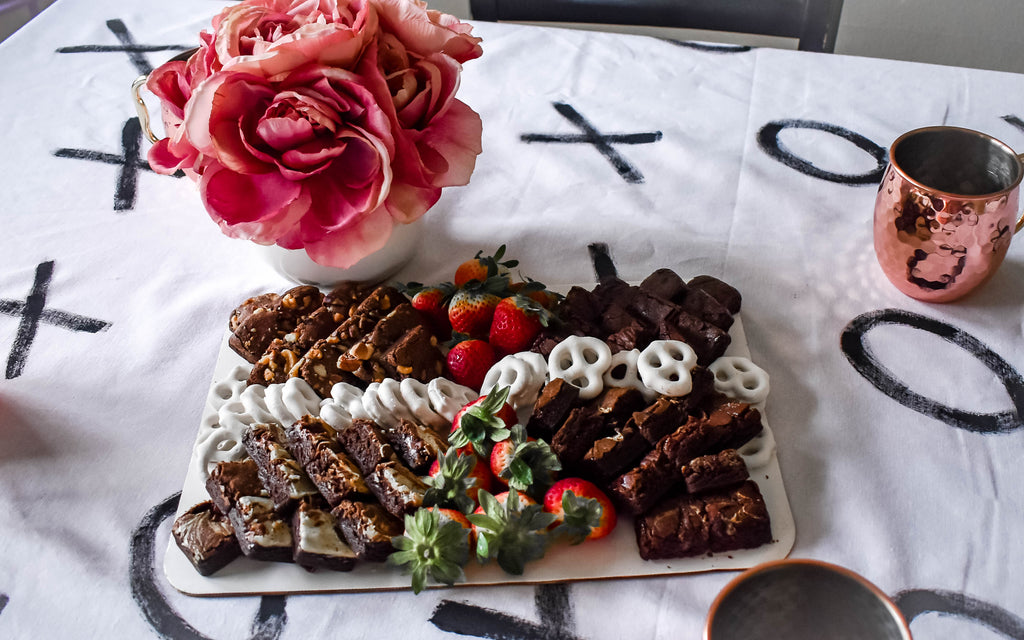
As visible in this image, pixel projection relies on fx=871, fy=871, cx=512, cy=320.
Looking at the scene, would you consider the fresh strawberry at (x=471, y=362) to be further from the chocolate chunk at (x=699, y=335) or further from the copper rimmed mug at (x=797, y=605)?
the copper rimmed mug at (x=797, y=605)

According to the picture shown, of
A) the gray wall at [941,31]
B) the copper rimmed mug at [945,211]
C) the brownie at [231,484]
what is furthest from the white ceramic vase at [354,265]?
the gray wall at [941,31]

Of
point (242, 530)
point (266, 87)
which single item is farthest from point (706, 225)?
point (242, 530)

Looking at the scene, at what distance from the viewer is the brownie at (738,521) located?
76cm

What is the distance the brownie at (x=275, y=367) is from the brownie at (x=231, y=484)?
12cm

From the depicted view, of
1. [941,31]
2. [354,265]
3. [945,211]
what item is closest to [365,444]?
[354,265]

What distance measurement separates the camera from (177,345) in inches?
39.2

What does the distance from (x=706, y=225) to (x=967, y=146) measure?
0.31 meters

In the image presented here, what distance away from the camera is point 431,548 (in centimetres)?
73

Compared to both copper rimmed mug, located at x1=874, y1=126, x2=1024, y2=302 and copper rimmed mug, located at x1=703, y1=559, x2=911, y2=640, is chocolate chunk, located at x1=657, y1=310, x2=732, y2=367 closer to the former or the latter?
copper rimmed mug, located at x1=874, y1=126, x2=1024, y2=302

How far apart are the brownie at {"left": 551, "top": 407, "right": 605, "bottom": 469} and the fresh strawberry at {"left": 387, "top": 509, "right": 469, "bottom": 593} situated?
13 centimetres

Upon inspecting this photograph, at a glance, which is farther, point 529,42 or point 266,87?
point 529,42

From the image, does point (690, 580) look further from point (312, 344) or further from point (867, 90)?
point (867, 90)

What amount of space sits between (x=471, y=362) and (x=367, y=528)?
214 millimetres

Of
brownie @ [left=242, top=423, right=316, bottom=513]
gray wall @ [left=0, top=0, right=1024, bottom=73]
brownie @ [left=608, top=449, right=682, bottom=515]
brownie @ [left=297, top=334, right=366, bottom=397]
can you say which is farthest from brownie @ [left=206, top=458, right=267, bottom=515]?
gray wall @ [left=0, top=0, right=1024, bottom=73]
